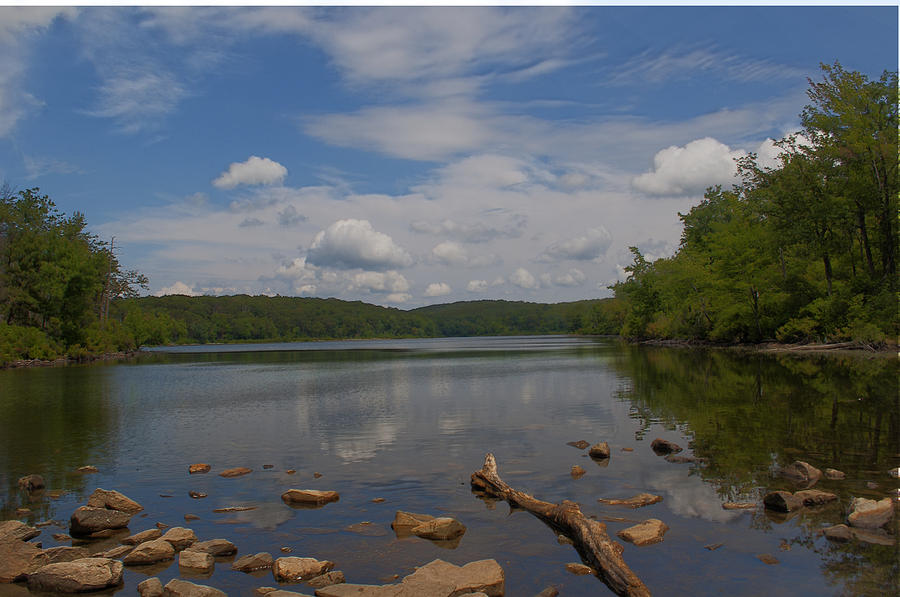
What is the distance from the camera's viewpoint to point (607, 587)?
28.7 ft

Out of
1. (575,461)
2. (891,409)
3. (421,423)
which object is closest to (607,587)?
(575,461)

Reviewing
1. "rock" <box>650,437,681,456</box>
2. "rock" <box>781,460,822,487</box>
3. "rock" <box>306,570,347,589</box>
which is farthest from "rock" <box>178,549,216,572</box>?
"rock" <box>650,437,681,456</box>

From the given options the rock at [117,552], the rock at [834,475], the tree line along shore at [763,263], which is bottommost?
the rock at [117,552]

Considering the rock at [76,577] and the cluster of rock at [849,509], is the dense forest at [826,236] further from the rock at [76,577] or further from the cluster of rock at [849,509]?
the rock at [76,577]

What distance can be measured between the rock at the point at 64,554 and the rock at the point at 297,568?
3610mm

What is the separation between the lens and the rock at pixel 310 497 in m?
13.5

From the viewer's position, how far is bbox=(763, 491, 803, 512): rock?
11.6 m

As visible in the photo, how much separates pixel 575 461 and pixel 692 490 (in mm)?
3965

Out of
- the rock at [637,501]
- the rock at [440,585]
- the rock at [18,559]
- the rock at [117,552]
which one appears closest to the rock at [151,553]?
the rock at [117,552]

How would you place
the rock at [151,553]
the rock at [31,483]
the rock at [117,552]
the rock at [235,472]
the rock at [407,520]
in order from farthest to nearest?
the rock at [235,472] → the rock at [31,483] → the rock at [407,520] → the rock at [117,552] → the rock at [151,553]

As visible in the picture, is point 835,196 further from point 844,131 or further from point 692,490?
point 692,490

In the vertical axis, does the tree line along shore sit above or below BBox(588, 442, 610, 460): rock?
above

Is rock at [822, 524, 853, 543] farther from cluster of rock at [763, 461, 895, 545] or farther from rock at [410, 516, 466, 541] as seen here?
rock at [410, 516, 466, 541]

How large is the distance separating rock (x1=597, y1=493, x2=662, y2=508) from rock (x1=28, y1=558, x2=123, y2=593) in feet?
31.3
